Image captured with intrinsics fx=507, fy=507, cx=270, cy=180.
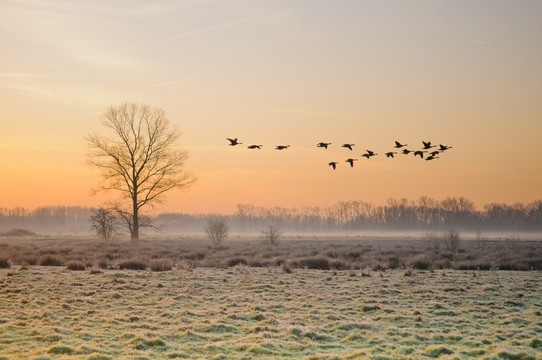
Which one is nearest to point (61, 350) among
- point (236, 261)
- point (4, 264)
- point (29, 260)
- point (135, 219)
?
point (4, 264)

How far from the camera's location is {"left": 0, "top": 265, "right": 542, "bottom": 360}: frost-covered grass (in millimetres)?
12539

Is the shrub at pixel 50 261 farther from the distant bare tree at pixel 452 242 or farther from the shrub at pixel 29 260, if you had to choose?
the distant bare tree at pixel 452 242

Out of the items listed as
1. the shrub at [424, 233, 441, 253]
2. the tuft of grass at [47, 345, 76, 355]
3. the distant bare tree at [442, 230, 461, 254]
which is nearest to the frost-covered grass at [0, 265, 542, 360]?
the tuft of grass at [47, 345, 76, 355]

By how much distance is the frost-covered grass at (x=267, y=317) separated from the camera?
1254 centimetres

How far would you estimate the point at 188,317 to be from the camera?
16.4 meters

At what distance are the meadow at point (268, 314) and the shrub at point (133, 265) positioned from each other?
6.54 ft

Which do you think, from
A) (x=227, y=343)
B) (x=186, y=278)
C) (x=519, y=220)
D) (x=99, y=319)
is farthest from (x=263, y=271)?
(x=519, y=220)

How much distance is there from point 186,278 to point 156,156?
3159cm

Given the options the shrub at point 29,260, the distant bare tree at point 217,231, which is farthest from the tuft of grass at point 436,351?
the distant bare tree at point 217,231

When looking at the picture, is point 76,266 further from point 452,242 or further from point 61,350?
point 452,242

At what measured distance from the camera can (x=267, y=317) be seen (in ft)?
53.7

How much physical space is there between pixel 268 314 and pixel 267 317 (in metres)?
0.45

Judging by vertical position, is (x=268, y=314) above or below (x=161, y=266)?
below

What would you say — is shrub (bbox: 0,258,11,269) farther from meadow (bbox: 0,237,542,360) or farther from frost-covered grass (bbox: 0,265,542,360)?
frost-covered grass (bbox: 0,265,542,360)
